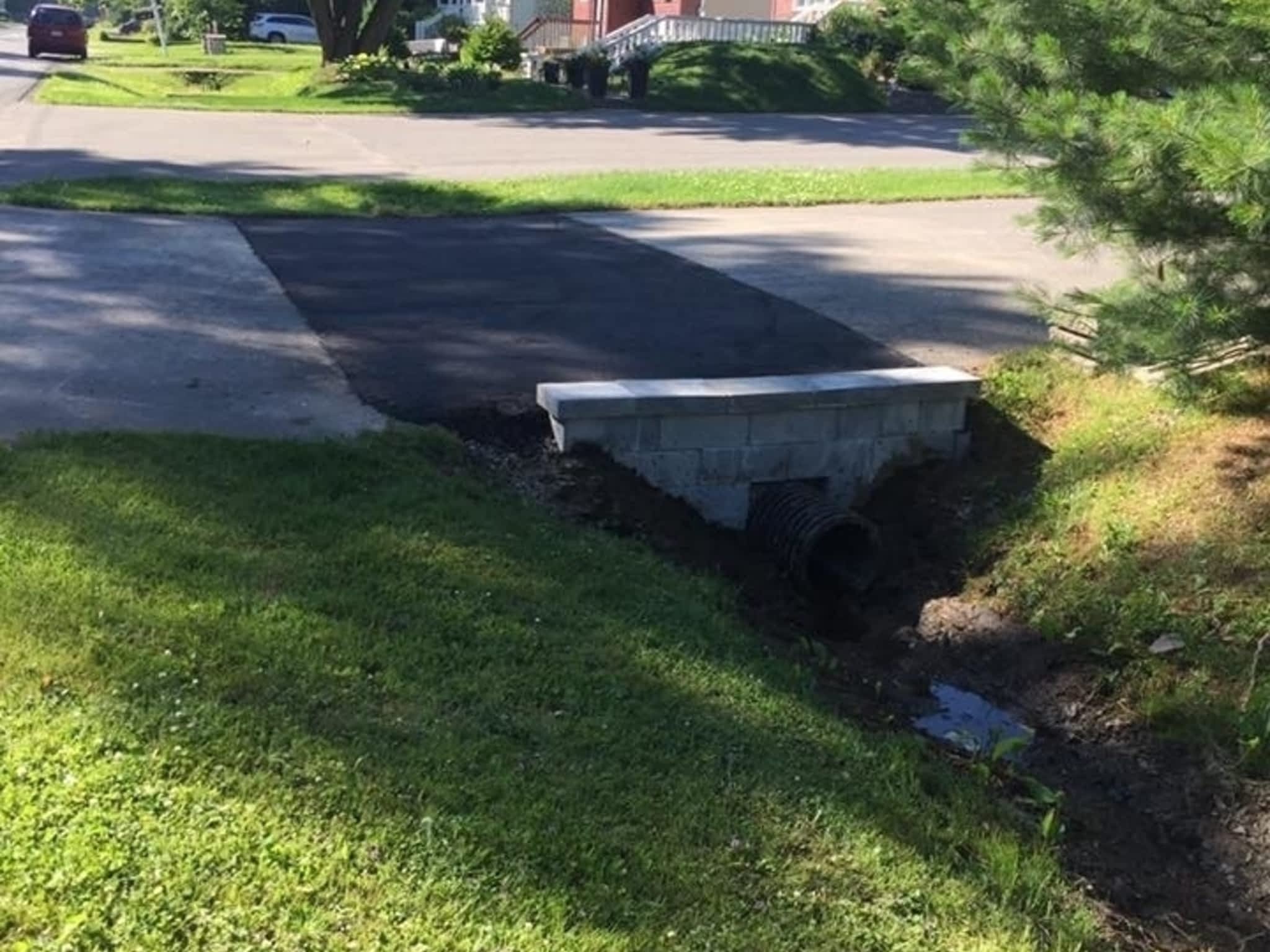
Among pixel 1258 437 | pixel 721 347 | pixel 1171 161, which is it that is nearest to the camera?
pixel 1171 161

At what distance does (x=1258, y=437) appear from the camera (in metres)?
6.62

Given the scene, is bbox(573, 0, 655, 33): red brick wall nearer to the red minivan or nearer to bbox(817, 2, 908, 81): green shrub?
bbox(817, 2, 908, 81): green shrub

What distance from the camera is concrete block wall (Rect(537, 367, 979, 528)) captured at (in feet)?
22.3

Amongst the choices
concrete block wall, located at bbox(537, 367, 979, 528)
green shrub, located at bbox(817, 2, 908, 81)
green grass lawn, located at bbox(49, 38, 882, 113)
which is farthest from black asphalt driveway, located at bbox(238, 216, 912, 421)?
green shrub, located at bbox(817, 2, 908, 81)

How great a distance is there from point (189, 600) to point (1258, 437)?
4.74 metres

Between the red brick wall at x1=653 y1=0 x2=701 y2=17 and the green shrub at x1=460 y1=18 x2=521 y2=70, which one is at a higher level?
the red brick wall at x1=653 y1=0 x2=701 y2=17

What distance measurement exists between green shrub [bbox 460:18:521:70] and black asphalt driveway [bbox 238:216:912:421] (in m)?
23.2

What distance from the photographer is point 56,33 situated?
46031mm

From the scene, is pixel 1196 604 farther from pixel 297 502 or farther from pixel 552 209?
pixel 552 209

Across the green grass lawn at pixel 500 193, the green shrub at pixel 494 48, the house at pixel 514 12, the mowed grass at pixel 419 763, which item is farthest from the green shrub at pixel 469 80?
the mowed grass at pixel 419 763

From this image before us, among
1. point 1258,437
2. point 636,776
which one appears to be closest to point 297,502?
→ point 636,776

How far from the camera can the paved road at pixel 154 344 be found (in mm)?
6527

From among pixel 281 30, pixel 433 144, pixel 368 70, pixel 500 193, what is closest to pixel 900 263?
pixel 500 193

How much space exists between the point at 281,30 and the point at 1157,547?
61693 millimetres
